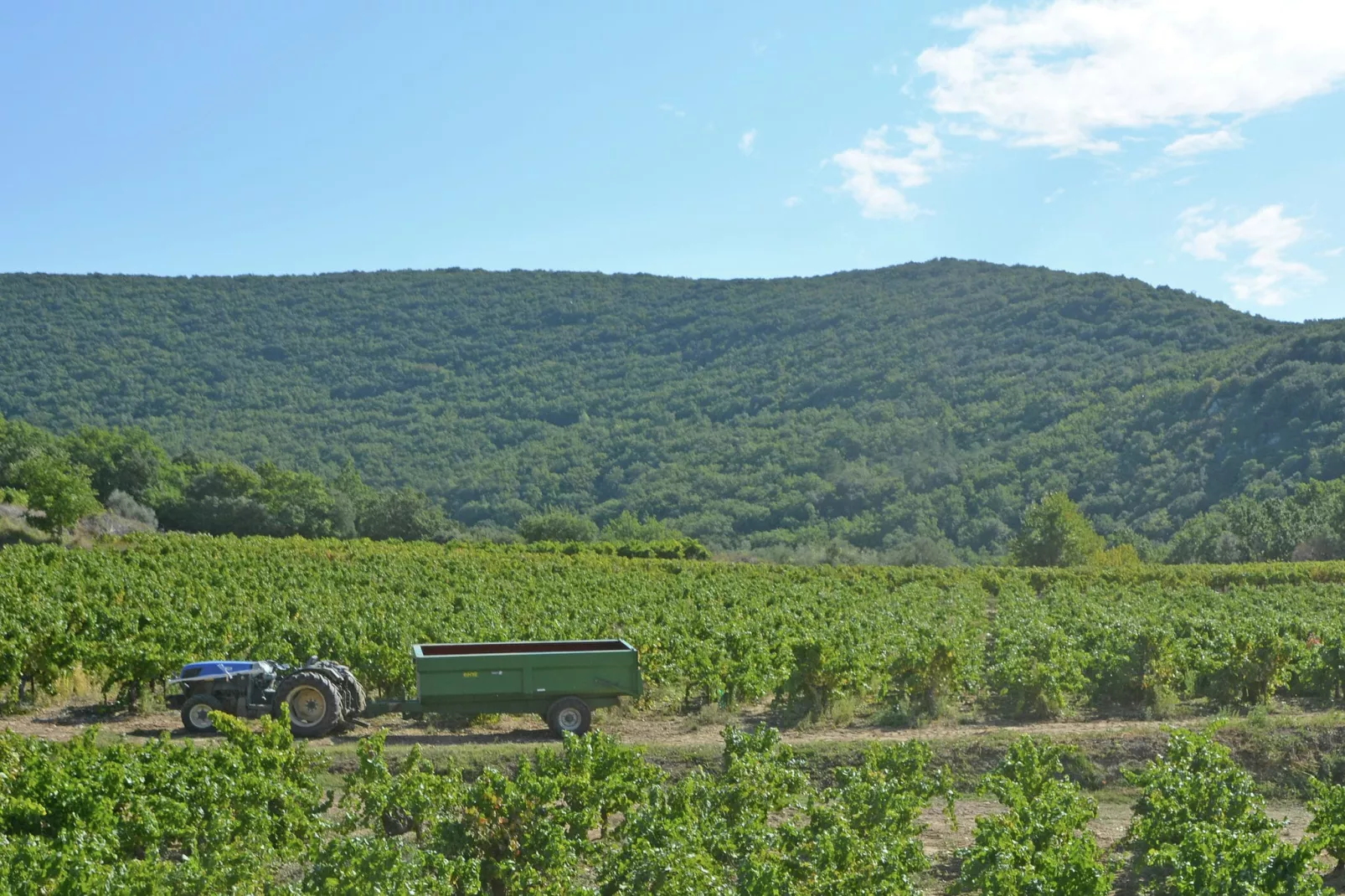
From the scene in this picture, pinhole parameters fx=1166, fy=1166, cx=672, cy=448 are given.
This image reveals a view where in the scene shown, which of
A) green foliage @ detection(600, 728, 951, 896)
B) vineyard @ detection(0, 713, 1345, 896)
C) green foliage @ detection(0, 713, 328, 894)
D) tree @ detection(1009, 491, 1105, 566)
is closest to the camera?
green foliage @ detection(0, 713, 328, 894)

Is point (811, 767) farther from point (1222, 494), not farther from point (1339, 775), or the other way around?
point (1222, 494)

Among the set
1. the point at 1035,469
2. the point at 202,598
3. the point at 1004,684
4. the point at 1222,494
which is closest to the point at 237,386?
the point at 1035,469

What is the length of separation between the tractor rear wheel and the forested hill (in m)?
67.4

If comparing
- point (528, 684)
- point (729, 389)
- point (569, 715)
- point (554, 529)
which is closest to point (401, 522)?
point (554, 529)

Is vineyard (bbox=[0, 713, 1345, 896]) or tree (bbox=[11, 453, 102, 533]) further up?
tree (bbox=[11, 453, 102, 533])

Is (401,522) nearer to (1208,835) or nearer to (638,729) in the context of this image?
(638,729)

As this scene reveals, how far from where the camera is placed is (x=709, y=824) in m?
8.14

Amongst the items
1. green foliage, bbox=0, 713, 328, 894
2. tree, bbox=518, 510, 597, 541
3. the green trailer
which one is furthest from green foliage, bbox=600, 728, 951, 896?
tree, bbox=518, 510, 597, 541

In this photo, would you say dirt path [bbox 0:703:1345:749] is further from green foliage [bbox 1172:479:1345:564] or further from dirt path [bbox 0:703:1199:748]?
green foliage [bbox 1172:479:1345:564]

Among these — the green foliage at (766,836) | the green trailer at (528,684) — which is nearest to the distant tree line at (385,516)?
the green trailer at (528,684)

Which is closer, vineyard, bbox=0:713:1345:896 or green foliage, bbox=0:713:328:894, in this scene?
green foliage, bbox=0:713:328:894

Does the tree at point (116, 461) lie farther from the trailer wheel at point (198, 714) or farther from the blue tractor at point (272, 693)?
the trailer wheel at point (198, 714)

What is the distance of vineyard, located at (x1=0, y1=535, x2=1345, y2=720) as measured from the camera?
15.0 meters

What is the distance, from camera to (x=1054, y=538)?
200 ft
